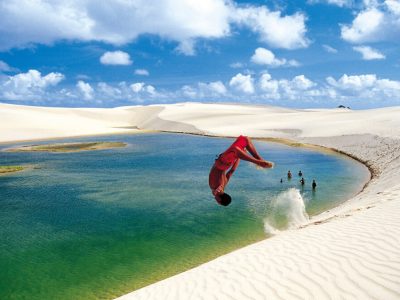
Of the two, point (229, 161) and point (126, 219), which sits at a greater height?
point (229, 161)

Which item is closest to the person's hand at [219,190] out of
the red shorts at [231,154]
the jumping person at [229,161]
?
the jumping person at [229,161]

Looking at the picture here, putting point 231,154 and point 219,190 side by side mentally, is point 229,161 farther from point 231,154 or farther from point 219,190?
point 219,190

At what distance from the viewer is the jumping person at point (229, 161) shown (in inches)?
308

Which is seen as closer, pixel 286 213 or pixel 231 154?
pixel 231 154

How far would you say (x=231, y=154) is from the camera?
25.7 ft

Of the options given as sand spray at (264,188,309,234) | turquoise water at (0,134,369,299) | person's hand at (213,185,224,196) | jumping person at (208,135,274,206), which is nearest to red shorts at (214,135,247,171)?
jumping person at (208,135,274,206)

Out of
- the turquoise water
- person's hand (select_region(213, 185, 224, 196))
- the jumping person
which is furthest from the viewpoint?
the turquoise water

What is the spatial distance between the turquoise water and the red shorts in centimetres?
787

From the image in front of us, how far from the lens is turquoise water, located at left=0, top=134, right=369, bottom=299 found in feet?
49.0

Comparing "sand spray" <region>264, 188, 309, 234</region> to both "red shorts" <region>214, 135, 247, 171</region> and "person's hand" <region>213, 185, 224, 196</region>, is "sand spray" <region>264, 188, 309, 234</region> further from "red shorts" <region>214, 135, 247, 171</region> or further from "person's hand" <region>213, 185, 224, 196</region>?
"red shorts" <region>214, 135, 247, 171</region>

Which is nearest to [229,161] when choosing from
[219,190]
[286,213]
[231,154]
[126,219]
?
[231,154]

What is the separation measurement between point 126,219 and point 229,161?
51.9 feet

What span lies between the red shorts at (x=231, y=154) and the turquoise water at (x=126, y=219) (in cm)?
787

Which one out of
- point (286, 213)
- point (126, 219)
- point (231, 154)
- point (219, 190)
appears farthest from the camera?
point (286, 213)
